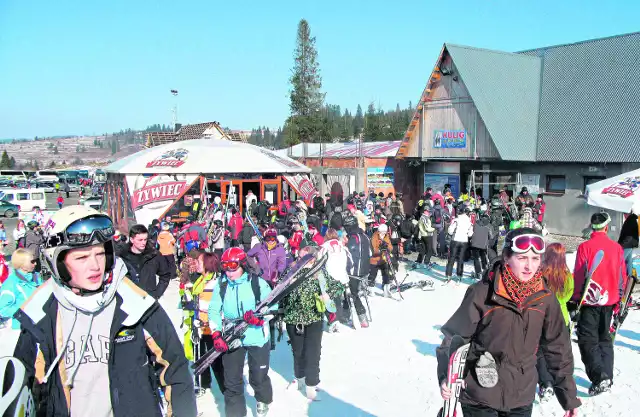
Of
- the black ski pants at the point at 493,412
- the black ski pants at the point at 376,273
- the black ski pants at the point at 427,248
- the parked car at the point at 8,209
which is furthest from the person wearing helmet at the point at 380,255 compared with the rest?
the parked car at the point at 8,209

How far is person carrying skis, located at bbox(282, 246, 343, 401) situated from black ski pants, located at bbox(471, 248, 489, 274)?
6515mm

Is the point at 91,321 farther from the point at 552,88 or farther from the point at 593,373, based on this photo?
the point at 552,88

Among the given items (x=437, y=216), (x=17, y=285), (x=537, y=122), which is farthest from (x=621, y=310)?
(x=537, y=122)

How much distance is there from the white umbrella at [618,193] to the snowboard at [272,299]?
512 cm

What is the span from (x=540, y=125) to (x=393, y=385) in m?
18.9

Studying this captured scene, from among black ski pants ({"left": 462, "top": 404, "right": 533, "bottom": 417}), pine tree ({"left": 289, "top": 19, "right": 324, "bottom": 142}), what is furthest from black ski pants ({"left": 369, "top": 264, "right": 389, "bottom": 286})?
pine tree ({"left": 289, "top": 19, "right": 324, "bottom": 142})

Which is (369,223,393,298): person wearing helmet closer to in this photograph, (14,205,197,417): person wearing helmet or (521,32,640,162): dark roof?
(14,205,197,417): person wearing helmet

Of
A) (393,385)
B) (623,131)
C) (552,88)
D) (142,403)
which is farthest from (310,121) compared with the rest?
(142,403)

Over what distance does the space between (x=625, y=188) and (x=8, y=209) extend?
37004mm

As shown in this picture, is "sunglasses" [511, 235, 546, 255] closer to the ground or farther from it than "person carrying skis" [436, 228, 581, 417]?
farther from it

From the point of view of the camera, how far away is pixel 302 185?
2402 centimetres

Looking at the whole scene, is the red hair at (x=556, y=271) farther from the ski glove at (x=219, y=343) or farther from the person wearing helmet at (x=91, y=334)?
the person wearing helmet at (x=91, y=334)

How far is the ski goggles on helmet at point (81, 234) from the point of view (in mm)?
2531

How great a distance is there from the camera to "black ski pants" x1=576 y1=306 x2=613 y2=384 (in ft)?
19.4
